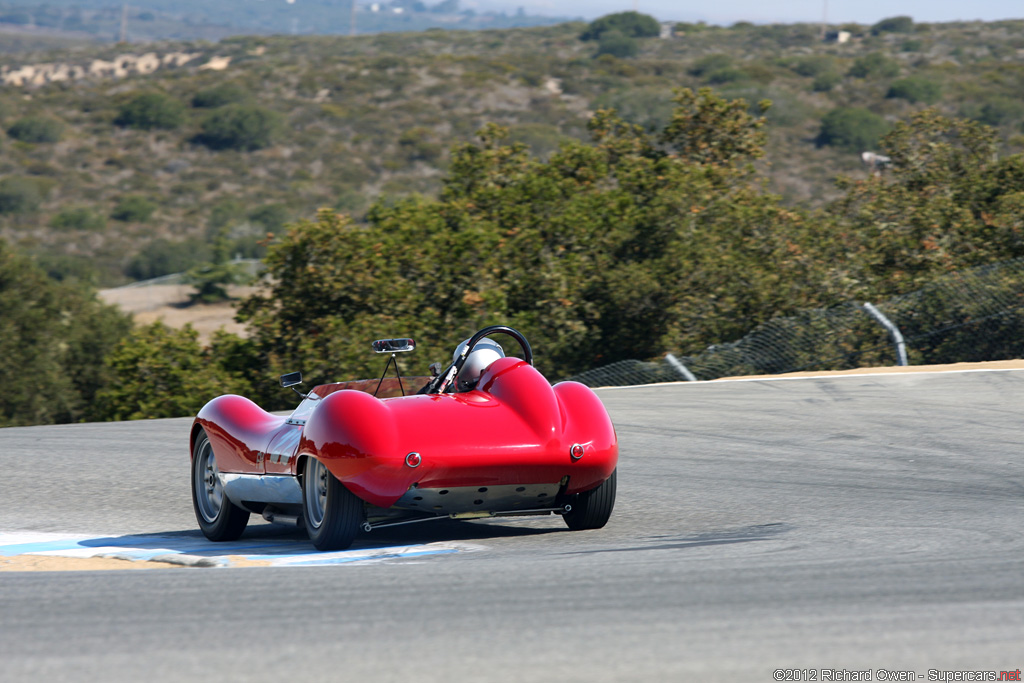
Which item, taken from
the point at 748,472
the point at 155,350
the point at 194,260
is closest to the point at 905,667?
the point at 748,472

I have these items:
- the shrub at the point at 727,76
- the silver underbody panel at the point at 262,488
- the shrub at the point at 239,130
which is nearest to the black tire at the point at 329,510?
the silver underbody panel at the point at 262,488

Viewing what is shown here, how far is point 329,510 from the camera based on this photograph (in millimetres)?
6348

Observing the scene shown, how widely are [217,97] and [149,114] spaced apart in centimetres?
630

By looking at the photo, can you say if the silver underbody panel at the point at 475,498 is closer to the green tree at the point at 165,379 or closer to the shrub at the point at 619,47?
the green tree at the point at 165,379

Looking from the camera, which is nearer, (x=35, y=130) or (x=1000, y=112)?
(x=1000, y=112)

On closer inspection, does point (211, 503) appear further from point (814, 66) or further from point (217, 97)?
point (814, 66)

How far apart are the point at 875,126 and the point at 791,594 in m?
74.3

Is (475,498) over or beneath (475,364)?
beneath

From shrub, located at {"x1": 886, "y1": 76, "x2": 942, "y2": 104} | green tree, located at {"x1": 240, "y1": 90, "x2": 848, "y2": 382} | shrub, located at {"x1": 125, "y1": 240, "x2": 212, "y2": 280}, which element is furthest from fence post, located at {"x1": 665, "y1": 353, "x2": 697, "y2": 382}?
shrub, located at {"x1": 886, "y1": 76, "x2": 942, "y2": 104}

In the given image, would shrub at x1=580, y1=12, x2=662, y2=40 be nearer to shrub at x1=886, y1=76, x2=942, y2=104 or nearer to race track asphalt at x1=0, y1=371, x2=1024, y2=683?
shrub at x1=886, y1=76, x2=942, y2=104

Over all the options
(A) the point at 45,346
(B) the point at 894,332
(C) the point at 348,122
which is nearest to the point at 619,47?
(C) the point at 348,122

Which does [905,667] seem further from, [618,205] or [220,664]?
[618,205]

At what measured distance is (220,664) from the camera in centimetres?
379

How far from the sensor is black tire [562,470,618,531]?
274 inches
